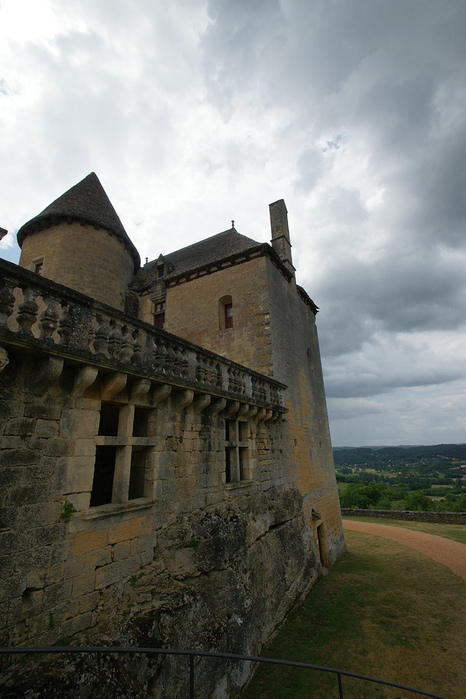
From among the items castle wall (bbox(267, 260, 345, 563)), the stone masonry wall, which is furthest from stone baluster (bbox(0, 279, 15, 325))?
the stone masonry wall

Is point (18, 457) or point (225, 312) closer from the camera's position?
point (18, 457)

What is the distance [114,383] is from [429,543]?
17.1 m

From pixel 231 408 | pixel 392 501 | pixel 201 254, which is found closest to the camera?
pixel 231 408

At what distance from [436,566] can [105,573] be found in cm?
1261

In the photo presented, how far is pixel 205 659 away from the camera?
4750 millimetres

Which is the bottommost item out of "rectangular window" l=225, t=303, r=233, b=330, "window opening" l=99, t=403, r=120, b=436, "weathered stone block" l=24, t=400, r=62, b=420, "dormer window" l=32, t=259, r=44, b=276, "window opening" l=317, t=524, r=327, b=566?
"window opening" l=317, t=524, r=327, b=566

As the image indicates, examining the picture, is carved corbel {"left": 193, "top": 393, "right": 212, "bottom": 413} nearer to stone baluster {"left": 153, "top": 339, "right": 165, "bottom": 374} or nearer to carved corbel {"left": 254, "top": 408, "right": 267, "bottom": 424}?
stone baluster {"left": 153, "top": 339, "right": 165, "bottom": 374}

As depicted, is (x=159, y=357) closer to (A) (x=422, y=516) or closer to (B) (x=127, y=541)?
(B) (x=127, y=541)

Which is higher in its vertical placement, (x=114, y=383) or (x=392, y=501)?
(x=114, y=383)

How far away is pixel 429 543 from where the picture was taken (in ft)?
48.5

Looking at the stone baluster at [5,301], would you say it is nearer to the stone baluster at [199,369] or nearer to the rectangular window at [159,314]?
the stone baluster at [199,369]

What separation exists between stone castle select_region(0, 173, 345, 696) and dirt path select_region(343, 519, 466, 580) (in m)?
4.99

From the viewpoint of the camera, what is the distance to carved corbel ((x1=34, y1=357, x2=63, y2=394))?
3539mm

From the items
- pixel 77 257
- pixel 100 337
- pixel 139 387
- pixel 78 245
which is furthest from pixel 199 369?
pixel 78 245
